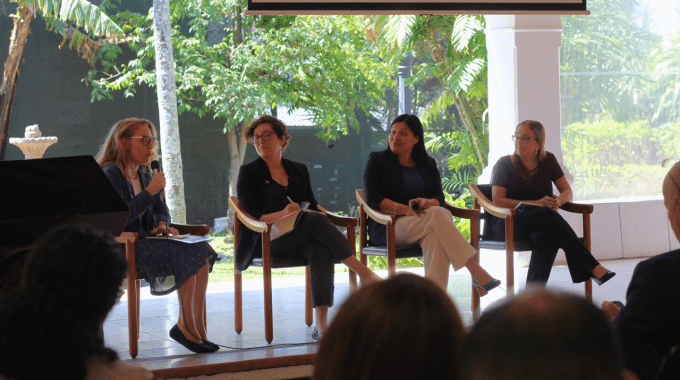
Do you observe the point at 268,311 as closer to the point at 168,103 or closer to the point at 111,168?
the point at 111,168

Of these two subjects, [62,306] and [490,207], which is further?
[490,207]

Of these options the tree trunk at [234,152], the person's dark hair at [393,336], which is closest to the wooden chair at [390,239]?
the person's dark hair at [393,336]

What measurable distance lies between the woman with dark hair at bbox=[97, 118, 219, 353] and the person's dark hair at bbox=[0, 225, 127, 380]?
1.64 metres

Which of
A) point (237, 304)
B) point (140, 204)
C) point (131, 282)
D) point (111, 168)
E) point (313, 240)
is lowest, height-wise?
point (237, 304)

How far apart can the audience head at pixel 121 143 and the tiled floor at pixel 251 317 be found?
2.73ft

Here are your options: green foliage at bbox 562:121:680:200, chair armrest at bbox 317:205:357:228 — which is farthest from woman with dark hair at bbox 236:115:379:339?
green foliage at bbox 562:121:680:200

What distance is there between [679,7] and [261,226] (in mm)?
4704

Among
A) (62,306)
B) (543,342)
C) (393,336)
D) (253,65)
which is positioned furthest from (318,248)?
(253,65)

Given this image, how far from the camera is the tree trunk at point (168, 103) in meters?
7.31

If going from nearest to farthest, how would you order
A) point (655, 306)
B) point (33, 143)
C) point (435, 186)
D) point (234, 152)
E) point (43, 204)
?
point (655, 306)
point (43, 204)
point (435, 186)
point (33, 143)
point (234, 152)

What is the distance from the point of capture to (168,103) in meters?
7.53

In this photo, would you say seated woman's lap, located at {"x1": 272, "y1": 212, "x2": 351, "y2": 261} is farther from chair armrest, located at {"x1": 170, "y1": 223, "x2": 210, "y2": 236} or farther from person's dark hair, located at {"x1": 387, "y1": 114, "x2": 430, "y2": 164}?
person's dark hair, located at {"x1": 387, "y1": 114, "x2": 430, "y2": 164}

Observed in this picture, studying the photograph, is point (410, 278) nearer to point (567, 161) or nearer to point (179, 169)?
point (567, 161)

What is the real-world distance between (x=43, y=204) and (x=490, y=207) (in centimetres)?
232
